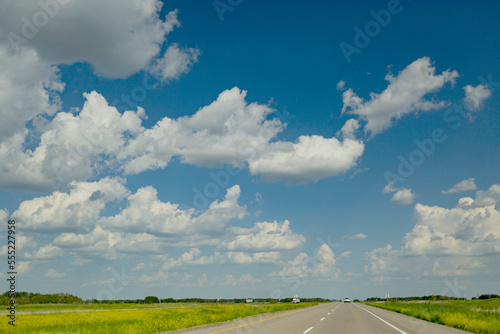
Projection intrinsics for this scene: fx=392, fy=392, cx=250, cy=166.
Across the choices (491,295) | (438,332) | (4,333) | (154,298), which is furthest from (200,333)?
(491,295)

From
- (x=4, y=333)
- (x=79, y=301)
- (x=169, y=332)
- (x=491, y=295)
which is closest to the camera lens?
(x=169, y=332)

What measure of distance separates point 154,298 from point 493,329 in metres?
144

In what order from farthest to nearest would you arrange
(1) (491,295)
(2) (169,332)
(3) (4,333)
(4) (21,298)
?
(1) (491,295), (4) (21,298), (3) (4,333), (2) (169,332)

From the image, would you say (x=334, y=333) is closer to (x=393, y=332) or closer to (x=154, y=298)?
(x=393, y=332)

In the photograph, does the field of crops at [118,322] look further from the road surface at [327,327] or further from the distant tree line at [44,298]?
the distant tree line at [44,298]

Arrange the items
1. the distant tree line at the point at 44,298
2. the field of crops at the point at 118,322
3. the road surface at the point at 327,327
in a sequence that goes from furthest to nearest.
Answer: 1. the distant tree line at the point at 44,298
2. the field of crops at the point at 118,322
3. the road surface at the point at 327,327

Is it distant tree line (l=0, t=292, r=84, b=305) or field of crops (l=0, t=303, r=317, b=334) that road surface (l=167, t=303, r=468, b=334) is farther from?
distant tree line (l=0, t=292, r=84, b=305)

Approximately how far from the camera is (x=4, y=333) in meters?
21.9

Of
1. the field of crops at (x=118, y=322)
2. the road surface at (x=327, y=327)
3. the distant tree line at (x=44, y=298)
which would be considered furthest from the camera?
the distant tree line at (x=44, y=298)

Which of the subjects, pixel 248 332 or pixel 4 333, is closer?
pixel 248 332

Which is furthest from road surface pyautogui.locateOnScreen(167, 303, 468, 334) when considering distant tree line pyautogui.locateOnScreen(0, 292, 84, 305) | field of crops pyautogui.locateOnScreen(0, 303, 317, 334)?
distant tree line pyautogui.locateOnScreen(0, 292, 84, 305)

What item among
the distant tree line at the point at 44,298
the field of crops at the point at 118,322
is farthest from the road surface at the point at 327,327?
the distant tree line at the point at 44,298

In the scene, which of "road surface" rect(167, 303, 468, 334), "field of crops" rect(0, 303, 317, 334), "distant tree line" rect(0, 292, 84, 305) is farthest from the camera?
"distant tree line" rect(0, 292, 84, 305)

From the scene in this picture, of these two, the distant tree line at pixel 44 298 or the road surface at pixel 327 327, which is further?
the distant tree line at pixel 44 298
